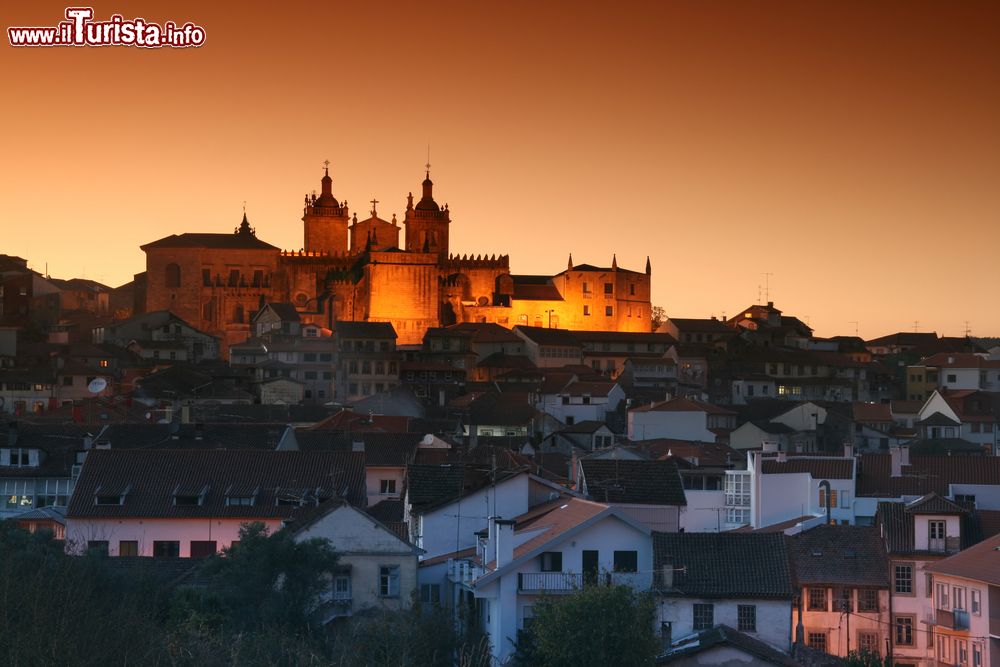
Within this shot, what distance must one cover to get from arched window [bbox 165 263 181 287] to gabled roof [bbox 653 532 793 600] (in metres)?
100

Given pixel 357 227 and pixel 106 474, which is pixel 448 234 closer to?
pixel 357 227

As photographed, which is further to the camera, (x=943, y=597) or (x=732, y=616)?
(x=943, y=597)

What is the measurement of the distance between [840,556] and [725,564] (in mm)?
5822

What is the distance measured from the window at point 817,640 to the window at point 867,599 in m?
2.01

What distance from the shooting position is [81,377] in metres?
101

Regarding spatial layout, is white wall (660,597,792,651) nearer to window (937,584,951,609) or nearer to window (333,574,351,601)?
window (937,584,951,609)

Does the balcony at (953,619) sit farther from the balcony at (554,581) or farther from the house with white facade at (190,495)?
the house with white facade at (190,495)

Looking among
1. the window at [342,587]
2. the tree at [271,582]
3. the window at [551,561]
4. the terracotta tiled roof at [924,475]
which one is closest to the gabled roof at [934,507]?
the terracotta tiled roof at [924,475]

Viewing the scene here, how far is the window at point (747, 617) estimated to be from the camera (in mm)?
35125

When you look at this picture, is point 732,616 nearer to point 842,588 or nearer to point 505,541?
point 505,541

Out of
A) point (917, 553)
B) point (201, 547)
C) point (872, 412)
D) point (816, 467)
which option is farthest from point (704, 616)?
point (872, 412)

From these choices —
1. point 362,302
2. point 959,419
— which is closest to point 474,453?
point 959,419

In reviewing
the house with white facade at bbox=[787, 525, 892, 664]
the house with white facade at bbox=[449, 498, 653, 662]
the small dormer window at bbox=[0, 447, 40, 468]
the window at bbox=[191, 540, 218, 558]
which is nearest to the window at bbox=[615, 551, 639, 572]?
the house with white facade at bbox=[449, 498, 653, 662]

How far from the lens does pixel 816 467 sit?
50312 millimetres
